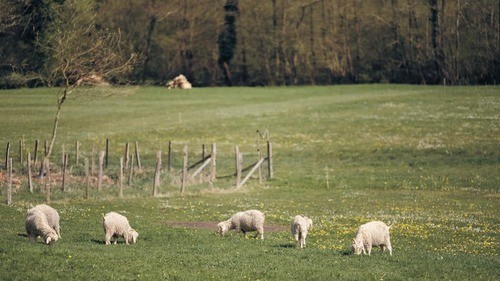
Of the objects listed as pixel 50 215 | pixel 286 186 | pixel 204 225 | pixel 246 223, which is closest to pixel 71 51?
pixel 286 186

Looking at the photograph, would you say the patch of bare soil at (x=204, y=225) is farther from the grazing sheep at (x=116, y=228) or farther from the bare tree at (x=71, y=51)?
the bare tree at (x=71, y=51)

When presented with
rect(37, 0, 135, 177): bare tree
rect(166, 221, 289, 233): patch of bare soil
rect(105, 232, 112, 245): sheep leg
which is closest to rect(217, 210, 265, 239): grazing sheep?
rect(166, 221, 289, 233): patch of bare soil

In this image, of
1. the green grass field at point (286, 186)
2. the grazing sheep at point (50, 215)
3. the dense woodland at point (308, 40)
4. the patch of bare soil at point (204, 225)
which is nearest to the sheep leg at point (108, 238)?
the green grass field at point (286, 186)

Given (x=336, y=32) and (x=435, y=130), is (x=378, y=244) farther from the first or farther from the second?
(x=336, y=32)

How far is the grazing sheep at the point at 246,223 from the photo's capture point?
34188mm

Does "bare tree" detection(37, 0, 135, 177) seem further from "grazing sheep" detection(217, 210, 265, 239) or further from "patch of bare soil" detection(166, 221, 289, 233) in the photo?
"grazing sheep" detection(217, 210, 265, 239)

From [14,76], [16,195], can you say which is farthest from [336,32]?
[16,195]

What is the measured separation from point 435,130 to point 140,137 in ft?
81.4

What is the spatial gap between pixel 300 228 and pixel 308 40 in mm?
98378

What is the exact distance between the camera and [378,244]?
31.0 m

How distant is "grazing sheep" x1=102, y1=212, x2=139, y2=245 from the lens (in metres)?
30.8

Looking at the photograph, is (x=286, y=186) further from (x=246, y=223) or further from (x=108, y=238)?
(x=108, y=238)

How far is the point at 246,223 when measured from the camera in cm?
3441

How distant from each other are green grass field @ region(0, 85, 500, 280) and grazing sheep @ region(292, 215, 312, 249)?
43 cm
